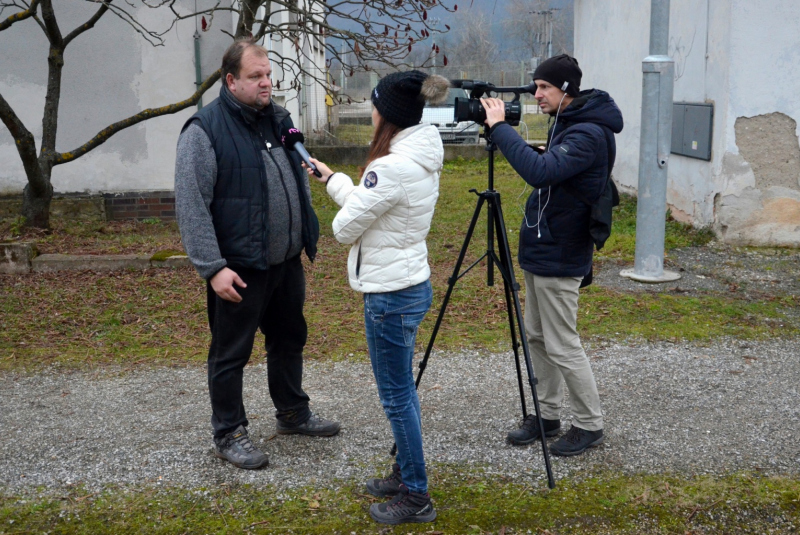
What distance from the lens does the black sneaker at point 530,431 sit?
13.0ft

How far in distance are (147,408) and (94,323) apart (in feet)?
5.86

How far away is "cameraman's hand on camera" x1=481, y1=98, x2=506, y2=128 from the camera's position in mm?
3484

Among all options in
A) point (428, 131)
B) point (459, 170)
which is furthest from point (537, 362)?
point (459, 170)

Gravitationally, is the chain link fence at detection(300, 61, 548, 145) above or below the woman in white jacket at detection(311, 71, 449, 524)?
above

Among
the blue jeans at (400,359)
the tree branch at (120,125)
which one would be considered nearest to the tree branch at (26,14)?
the tree branch at (120,125)

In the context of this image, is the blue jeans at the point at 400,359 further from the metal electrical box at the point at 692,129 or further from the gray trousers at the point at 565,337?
the metal electrical box at the point at 692,129

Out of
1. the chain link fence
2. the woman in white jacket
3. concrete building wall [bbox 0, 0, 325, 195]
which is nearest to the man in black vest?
the woman in white jacket

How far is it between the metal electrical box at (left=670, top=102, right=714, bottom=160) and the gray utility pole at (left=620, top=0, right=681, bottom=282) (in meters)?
1.40

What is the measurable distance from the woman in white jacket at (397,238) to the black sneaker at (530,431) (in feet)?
2.70

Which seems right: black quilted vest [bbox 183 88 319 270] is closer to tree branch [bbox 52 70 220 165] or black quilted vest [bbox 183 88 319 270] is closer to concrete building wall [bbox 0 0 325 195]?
tree branch [bbox 52 70 220 165]

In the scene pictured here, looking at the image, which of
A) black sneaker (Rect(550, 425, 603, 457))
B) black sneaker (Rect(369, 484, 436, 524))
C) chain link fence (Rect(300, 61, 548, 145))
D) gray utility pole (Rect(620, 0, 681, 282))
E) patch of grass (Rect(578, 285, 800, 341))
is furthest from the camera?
chain link fence (Rect(300, 61, 548, 145))

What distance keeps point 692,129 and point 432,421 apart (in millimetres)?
6035

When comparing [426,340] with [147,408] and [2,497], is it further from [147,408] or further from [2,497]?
[2,497]

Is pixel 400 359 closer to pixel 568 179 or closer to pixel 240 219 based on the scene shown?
pixel 240 219
